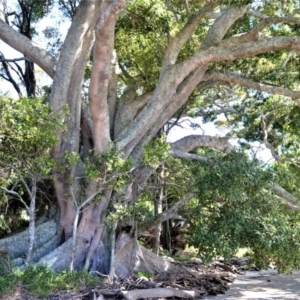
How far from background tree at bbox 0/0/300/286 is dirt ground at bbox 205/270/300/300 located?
208 centimetres

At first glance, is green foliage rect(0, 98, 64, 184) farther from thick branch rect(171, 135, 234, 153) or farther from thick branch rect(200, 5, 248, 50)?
thick branch rect(200, 5, 248, 50)

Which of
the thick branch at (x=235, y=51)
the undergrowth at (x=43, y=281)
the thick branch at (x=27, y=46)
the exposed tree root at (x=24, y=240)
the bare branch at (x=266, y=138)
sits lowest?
the undergrowth at (x=43, y=281)

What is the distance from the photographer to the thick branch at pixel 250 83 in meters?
9.88

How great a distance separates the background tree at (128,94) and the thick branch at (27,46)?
2 centimetres

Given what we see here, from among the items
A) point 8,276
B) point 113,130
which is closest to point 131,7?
point 113,130

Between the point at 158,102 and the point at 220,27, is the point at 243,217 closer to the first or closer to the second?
the point at 158,102

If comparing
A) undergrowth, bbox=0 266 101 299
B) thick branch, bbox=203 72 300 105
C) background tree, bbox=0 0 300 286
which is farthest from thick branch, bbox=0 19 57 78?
undergrowth, bbox=0 266 101 299

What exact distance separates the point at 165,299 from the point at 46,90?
694 centimetres

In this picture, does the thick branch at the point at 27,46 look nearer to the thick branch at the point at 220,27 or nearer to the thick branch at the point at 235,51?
the thick branch at the point at 235,51

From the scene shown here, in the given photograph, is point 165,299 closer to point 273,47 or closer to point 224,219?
point 224,219

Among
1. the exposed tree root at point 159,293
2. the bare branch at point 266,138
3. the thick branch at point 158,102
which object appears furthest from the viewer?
the bare branch at point 266,138

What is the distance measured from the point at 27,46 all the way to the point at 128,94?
11.0ft

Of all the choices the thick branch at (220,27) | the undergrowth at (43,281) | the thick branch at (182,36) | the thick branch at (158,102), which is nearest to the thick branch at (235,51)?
the thick branch at (158,102)

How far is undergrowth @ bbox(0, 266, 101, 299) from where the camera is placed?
23.3ft
